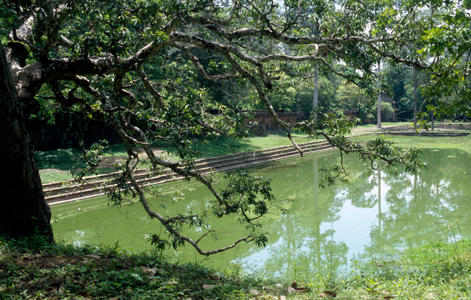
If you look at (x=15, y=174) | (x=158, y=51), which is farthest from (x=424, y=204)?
(x=15, y=174)

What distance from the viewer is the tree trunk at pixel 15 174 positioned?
4.04 meters

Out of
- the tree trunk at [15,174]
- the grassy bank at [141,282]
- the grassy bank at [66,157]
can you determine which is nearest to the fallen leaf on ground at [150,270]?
the grassy bank at [141,282]

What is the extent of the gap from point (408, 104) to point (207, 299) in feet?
145

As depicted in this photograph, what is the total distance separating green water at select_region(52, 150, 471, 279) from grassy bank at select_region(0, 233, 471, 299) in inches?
39.8

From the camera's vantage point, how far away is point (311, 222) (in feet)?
30.7

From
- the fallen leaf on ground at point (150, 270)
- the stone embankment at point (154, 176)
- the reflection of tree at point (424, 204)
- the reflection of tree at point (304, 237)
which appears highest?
the fallen leaf on ground at point (150, 270)

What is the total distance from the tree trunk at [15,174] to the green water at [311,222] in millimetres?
1326

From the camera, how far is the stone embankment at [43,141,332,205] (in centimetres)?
990

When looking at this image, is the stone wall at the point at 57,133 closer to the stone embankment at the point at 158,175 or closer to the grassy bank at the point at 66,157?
the grassy bank at the point at 66,157

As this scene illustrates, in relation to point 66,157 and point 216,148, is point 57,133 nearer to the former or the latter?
point 66,157

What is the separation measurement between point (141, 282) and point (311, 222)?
6425 millimetres

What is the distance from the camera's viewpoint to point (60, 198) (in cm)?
1105

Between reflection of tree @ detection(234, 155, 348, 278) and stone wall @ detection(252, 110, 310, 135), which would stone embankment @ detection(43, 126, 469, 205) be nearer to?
reflection of tree @ detection(234, 155, 348, 278)

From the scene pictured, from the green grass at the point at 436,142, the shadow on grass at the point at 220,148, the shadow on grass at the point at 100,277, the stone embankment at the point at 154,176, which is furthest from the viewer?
the green grass at the point at 436,142
